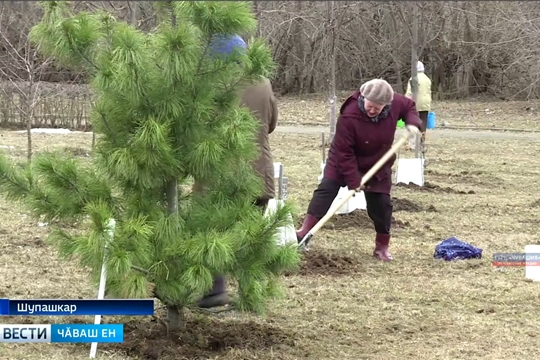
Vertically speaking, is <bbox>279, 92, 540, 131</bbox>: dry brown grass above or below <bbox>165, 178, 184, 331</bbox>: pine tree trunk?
below

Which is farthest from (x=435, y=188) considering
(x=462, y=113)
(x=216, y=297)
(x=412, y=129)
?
(x=462, y=113)

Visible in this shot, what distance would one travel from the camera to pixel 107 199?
480 cm

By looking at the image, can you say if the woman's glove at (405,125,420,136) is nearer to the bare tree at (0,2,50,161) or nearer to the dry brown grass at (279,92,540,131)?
the bare tree at (0,2,50,161)

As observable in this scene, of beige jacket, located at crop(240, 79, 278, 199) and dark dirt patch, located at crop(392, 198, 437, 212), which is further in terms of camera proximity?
dark dirt patch, located at crop(392, 198, 437, 212)

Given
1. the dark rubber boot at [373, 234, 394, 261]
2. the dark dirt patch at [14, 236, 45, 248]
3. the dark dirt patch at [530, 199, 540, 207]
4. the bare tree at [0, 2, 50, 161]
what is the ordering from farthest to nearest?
1. the bare tree at [0, 2, 50, 161]
2. the dark dirt patch at [530, 199, 540, 207]
3. the dark dirt patch at [14, 236, 45, 248]
4. the dark rubber boot at [373, 234, 394, 261]

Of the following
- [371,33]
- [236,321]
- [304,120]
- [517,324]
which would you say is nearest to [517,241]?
[517,324]

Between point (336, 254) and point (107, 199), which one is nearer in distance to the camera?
point (107, 199)

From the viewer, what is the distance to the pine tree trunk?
16.3 ft

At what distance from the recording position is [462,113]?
2659 cm

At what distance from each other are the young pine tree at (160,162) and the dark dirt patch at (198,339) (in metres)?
0.24

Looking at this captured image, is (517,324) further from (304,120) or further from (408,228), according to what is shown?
(304,120)

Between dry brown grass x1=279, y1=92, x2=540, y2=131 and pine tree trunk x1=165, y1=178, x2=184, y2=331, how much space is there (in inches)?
726

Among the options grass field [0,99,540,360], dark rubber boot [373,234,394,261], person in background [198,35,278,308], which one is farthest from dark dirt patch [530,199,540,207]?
person in background [198,35,278,308]

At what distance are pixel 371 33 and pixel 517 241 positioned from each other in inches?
887
